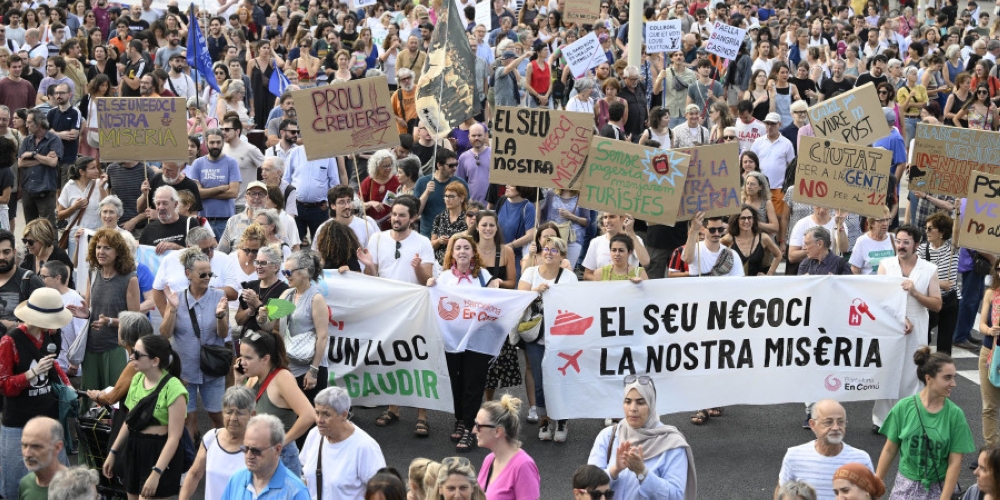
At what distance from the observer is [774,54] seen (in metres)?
21.4

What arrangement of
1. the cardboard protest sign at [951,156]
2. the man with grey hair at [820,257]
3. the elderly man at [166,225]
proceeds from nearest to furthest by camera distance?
the man with grey hair at [820,257] < the elderly man at [166,225] < the cardboard protest sign at [951,156]

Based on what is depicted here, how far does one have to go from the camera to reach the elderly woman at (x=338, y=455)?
684 centimetres

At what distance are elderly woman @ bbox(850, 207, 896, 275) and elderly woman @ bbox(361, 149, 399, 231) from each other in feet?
13.9

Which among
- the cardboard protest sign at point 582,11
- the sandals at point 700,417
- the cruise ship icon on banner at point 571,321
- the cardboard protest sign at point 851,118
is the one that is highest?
the cardboard protest sign at point 582,11

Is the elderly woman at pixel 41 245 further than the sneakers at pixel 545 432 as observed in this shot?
Yes

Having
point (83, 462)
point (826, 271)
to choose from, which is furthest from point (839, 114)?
point (83, 462)

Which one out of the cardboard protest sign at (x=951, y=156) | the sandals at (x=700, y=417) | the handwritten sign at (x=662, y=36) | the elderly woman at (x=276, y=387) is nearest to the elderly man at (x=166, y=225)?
the elderly woman at (x=276, y=387)

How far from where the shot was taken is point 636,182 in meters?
10.5

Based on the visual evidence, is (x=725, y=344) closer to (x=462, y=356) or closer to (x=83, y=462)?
(x=462, y=356)

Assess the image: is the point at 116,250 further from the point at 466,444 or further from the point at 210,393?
the point at 466,444

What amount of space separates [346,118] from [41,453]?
5974 millimetres

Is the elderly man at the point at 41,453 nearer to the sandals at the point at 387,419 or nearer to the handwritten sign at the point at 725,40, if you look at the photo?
the sandals at the point at 387,419

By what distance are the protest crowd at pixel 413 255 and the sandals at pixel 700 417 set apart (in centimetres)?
7

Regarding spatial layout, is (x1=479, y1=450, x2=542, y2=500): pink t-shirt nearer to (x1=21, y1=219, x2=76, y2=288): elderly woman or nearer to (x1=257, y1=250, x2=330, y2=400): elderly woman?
(x1=257, y1=250, x2=330, y2=400): elderly woman
